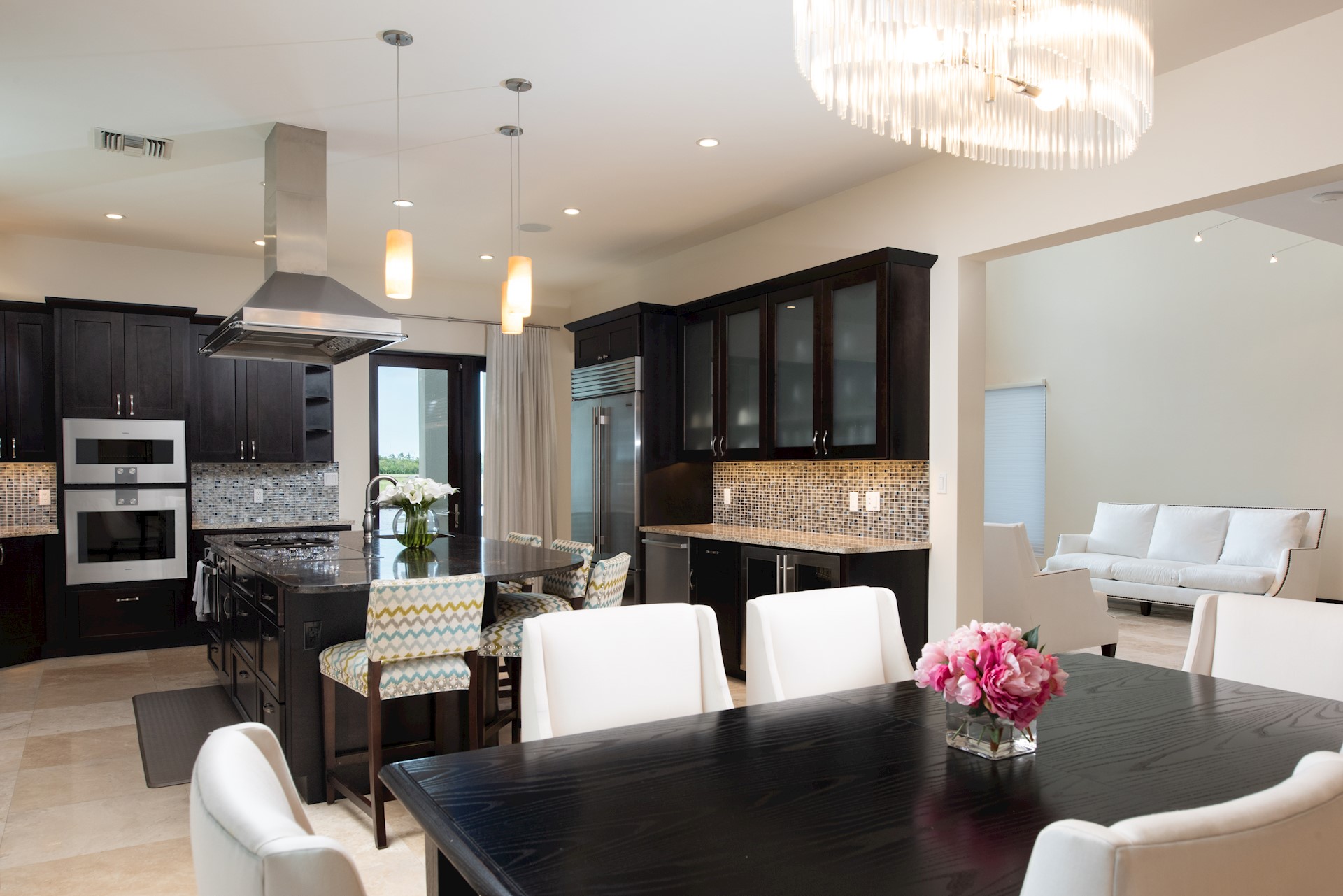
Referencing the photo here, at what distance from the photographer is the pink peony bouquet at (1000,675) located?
4.75 feet

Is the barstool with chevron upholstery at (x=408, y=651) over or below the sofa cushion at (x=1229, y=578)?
over

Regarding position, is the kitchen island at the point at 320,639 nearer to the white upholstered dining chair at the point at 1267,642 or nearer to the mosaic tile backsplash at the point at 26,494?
the white upholstered dining chair at the point at 1267,642

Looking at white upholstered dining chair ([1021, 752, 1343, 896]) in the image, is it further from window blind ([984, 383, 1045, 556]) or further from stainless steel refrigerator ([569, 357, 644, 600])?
window blind ([984, 383, 1045, 556])

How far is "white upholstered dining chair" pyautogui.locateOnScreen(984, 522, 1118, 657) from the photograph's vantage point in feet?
16.4

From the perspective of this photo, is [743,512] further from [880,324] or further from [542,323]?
[542,323]

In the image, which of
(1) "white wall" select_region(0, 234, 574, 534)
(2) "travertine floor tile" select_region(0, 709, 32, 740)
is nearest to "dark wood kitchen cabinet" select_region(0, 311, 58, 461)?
(1) "white wall" select_region(0, 234, 574, 534)

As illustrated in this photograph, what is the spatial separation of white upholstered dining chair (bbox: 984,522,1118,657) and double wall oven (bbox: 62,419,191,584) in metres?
5.33

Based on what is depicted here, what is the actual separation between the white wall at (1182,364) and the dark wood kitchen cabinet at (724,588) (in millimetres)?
4153

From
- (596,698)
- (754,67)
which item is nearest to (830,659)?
(596,698)

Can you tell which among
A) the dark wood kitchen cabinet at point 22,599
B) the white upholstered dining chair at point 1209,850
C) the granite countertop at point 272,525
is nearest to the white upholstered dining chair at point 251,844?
the white upholstered dining chair at point 1209,850

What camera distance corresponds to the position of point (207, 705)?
460 centimetres

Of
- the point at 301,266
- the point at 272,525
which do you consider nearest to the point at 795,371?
the point at 301,266

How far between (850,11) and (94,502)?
19.6 feet

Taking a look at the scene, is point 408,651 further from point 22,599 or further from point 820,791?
point 22,599
